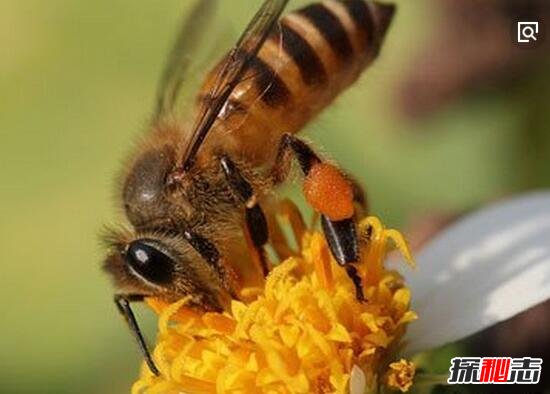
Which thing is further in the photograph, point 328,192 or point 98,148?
point 98,148

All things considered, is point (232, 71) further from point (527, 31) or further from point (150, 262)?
point (527, 31)

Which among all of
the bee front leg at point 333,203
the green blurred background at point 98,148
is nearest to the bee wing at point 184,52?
the bee front leg at point 333,203

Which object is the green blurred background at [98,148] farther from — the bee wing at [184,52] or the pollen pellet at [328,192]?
the pollen pellet at [328,192]

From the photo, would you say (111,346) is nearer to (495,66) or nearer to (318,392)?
(495,66)

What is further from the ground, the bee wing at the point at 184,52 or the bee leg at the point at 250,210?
the bee wing at the point at 184,52

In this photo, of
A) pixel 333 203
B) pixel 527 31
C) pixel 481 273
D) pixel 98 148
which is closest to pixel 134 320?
pixel 333 203

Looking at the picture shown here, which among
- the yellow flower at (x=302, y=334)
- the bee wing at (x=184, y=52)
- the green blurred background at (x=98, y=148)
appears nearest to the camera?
the yellow flower at (x=302, y=334)

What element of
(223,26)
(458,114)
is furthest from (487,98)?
(223,26)

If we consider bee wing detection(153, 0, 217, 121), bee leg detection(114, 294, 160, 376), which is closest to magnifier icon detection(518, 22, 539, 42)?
bee wing detection(153, 0, 217, 121)
